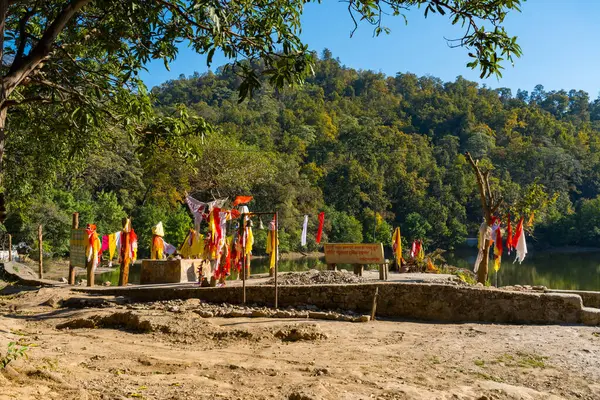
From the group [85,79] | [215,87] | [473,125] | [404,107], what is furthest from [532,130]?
[85,79]

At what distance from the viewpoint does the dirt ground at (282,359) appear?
5055 millimetres

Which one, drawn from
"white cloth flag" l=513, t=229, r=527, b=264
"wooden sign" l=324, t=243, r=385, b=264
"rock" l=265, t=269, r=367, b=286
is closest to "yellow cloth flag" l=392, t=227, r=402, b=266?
"white cloth flag" l=513, t=229, r=527, b=264

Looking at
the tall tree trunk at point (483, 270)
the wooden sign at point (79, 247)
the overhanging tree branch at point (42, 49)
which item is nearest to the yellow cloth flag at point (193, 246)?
the wooden sign at point (79, 247)

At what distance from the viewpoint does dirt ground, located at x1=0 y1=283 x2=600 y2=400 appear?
16.6ft

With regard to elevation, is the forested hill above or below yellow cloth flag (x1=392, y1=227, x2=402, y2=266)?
above

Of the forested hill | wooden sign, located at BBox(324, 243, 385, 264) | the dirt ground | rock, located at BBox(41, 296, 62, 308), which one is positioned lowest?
the dirt ground

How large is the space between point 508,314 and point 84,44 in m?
8.34

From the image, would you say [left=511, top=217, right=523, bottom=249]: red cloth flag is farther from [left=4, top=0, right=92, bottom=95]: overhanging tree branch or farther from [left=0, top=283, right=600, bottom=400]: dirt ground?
[left=4, top=0, right=92, bottom=95]: overhanging tree branch

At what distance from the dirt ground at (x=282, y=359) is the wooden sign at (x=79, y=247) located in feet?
11.0

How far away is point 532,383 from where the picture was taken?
6184 millimetres

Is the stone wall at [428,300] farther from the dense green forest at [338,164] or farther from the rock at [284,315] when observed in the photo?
the dense green forest at [338,164]

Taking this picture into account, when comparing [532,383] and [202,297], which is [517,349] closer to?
[532,383]

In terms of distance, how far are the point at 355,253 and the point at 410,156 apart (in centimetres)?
5741

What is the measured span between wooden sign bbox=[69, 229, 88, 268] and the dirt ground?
3.36 metres
